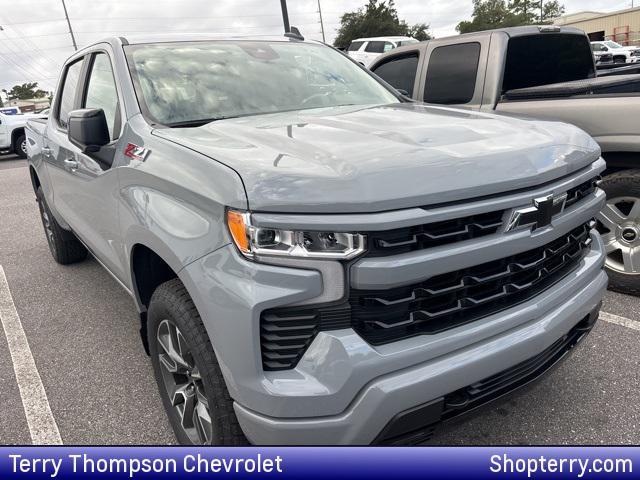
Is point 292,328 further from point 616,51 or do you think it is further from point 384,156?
point 616,51

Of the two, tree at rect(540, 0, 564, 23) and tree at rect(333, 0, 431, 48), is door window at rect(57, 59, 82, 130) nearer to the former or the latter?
tree at rect(333, 0, 431, 48)

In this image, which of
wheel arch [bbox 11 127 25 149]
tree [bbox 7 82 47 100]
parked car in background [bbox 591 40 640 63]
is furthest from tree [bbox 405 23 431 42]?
tree [bbox 7 82 47 100]

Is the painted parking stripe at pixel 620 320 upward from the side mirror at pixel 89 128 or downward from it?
downward

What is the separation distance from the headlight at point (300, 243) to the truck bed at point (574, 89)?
2880 millimetres

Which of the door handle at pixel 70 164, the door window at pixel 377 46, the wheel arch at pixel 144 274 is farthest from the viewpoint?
the door window at pixel 377 46

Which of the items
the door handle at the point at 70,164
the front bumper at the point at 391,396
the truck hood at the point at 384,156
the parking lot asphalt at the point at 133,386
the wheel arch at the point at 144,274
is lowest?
the parking lot asphalt at the point at 133,386

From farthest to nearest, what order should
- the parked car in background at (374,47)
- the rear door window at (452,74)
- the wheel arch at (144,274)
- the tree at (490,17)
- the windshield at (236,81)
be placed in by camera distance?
the tree at (490,17) → the parked car in background at (374,47) → the rear door window at (452,74) → the windshield at (236,81) → the wheel arch at (144,274)

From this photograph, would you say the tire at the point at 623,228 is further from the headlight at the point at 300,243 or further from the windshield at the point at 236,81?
the headlight at the point at 300,243

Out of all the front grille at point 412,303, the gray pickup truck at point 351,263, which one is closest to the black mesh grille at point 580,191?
the gray pickup truck at point 351,263

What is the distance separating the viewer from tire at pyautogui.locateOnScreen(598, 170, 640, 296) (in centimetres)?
352

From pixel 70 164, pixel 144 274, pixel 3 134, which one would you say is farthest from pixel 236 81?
pixel 3 134

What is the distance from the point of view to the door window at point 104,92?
2756mm

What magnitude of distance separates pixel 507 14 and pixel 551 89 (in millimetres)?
63929

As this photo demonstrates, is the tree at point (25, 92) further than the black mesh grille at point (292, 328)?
Yes
